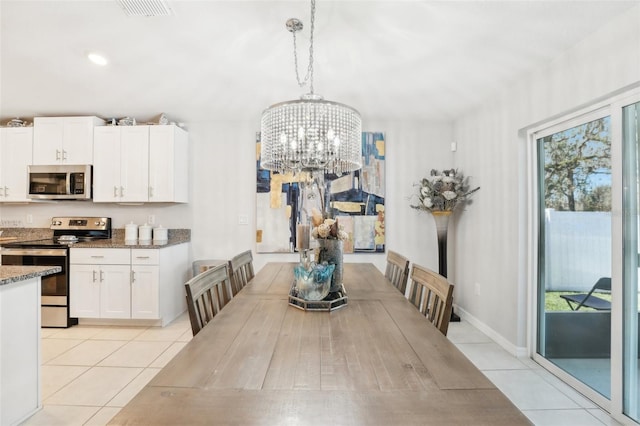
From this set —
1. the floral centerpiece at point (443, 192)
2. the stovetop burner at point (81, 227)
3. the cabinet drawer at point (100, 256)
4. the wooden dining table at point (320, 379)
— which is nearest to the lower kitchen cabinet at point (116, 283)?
the cabinet drawer at point (100, 256)

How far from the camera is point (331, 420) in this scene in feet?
2.51

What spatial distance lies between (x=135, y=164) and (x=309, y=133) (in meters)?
2.78

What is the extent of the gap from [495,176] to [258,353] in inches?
113

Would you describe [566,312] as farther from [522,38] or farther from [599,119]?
[522,38]

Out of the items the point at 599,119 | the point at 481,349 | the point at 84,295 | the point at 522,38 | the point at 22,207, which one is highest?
the point at 522,38

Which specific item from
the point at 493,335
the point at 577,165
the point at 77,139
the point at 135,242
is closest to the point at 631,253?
the point at 577,165

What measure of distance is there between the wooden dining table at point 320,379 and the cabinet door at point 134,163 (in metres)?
2.81

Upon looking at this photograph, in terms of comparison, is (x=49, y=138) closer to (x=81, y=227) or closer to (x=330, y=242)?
(x=81, y=227)

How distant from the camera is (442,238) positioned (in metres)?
3.67

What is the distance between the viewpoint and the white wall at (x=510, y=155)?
6.35ft

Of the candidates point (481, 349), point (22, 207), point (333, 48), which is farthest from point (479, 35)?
point (22, 207)

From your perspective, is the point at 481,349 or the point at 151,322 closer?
the point at 481,349

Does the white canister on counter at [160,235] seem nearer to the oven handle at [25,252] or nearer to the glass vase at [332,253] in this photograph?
the oven handle at [25,252]

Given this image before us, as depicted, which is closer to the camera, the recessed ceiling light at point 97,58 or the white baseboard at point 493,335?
the recessed ceiling light at point 97,58
